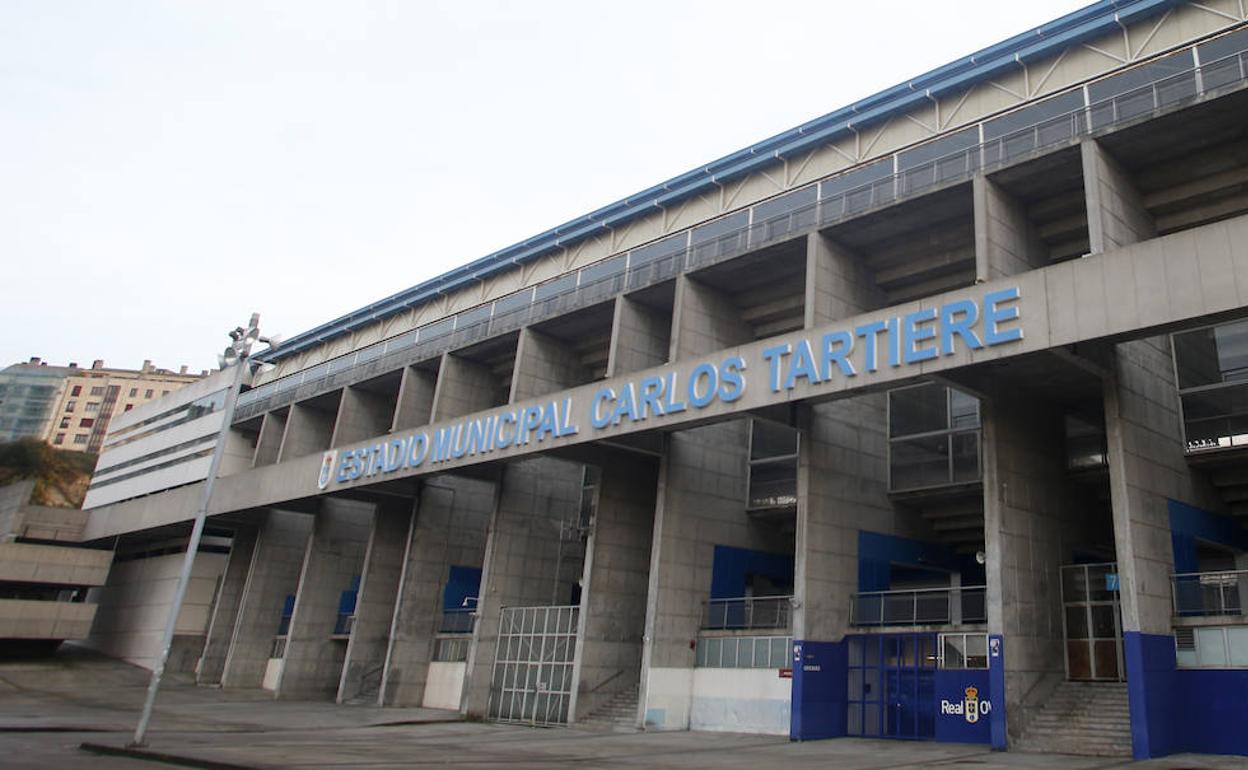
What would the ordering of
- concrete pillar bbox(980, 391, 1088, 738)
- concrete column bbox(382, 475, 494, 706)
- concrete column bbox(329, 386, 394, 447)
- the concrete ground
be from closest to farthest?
the concrete ground
concrete pillar bbox(980, 391, 1088, 738)
concrete column bbox(382, 475, 494, 706)
concrete column bbox(329, 386, 394, 447)

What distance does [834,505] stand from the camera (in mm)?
29766

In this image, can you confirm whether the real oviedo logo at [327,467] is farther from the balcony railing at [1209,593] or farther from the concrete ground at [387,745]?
the balcony railing at [1209,593]

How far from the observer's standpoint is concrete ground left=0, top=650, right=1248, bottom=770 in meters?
19.2

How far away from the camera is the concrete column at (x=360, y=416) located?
49812 millimetres

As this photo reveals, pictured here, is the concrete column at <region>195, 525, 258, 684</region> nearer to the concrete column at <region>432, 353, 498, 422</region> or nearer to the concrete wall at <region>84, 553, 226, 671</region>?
the concrete wall at <region>84, 553, 226, 671</region>

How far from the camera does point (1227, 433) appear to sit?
2625 centimetres

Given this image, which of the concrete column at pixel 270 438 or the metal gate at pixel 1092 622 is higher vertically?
the concrete column at pixel 270 438

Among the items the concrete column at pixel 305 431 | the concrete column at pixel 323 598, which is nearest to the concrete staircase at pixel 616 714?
the concrete column at pixel 323 598

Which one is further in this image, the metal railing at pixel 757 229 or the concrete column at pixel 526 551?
the concrete column at pixel 526 551

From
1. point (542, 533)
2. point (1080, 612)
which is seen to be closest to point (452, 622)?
point (542, 533)

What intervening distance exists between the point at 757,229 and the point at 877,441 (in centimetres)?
941

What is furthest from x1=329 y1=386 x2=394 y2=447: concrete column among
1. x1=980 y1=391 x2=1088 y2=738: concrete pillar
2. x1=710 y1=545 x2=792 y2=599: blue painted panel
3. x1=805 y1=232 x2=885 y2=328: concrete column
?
x1=980 y1=391 x2=1088 y2=738: concrete pillar

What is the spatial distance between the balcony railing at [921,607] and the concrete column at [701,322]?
11017 mm

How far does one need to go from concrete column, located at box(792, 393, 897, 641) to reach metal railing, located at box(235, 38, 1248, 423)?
7255 mm
